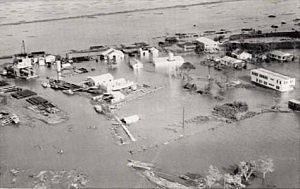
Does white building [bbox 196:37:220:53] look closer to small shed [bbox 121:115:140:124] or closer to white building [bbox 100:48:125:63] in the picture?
white building [bbox 100:48:125:63]

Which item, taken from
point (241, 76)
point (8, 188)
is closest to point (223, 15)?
point (241, 76)

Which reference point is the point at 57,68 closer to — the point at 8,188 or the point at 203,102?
the point at 203,102

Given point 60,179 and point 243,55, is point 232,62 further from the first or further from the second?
point 60,179

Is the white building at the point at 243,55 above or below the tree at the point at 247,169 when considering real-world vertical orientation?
above

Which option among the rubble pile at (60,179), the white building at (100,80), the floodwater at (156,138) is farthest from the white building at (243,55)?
the rubble pile at (60,179)

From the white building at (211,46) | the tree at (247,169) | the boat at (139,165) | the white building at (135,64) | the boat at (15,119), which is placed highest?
the white building at (211,46)

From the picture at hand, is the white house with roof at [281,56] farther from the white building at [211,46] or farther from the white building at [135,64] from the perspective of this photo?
the white building at [135,64]
